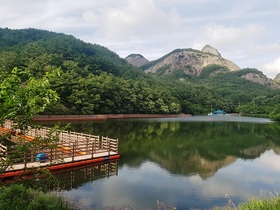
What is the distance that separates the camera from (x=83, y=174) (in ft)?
56.1

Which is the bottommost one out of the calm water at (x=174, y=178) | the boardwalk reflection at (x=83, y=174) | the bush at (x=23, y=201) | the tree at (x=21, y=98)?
the calm water at (x=174, y=178)

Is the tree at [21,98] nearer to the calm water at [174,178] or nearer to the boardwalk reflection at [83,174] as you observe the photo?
the calm water at [174,178]

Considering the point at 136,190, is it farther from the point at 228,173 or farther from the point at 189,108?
the point at 189,108

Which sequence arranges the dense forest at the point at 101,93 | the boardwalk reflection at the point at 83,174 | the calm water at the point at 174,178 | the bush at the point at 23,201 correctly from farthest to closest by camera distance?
the dense forest at the point at 101,93 → the boardwalk reflection at the point at 83,174 → the calm water at the point at 174,178 → the bush at the point at 23,201

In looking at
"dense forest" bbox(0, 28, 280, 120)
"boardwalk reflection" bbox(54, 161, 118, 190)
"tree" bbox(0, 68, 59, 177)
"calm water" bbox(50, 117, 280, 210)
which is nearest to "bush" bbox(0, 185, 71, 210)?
"tree" bbox(0, 68, 59, 177)

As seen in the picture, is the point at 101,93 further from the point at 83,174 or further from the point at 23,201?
the point at 23,201

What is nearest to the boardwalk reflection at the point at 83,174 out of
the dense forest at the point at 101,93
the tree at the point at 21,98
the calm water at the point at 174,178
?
the calm water at the point at 174,178

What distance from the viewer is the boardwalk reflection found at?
1540 cm

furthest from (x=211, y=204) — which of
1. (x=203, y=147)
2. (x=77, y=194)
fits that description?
(x=203, y=147)

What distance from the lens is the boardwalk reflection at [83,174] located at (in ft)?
50.5

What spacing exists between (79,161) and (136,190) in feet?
16.7

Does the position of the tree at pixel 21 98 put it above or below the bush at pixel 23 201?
above

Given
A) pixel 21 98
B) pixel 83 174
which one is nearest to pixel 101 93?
pixel 83 174

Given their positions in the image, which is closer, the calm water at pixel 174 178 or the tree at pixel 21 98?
the tree at pixel 21 98
